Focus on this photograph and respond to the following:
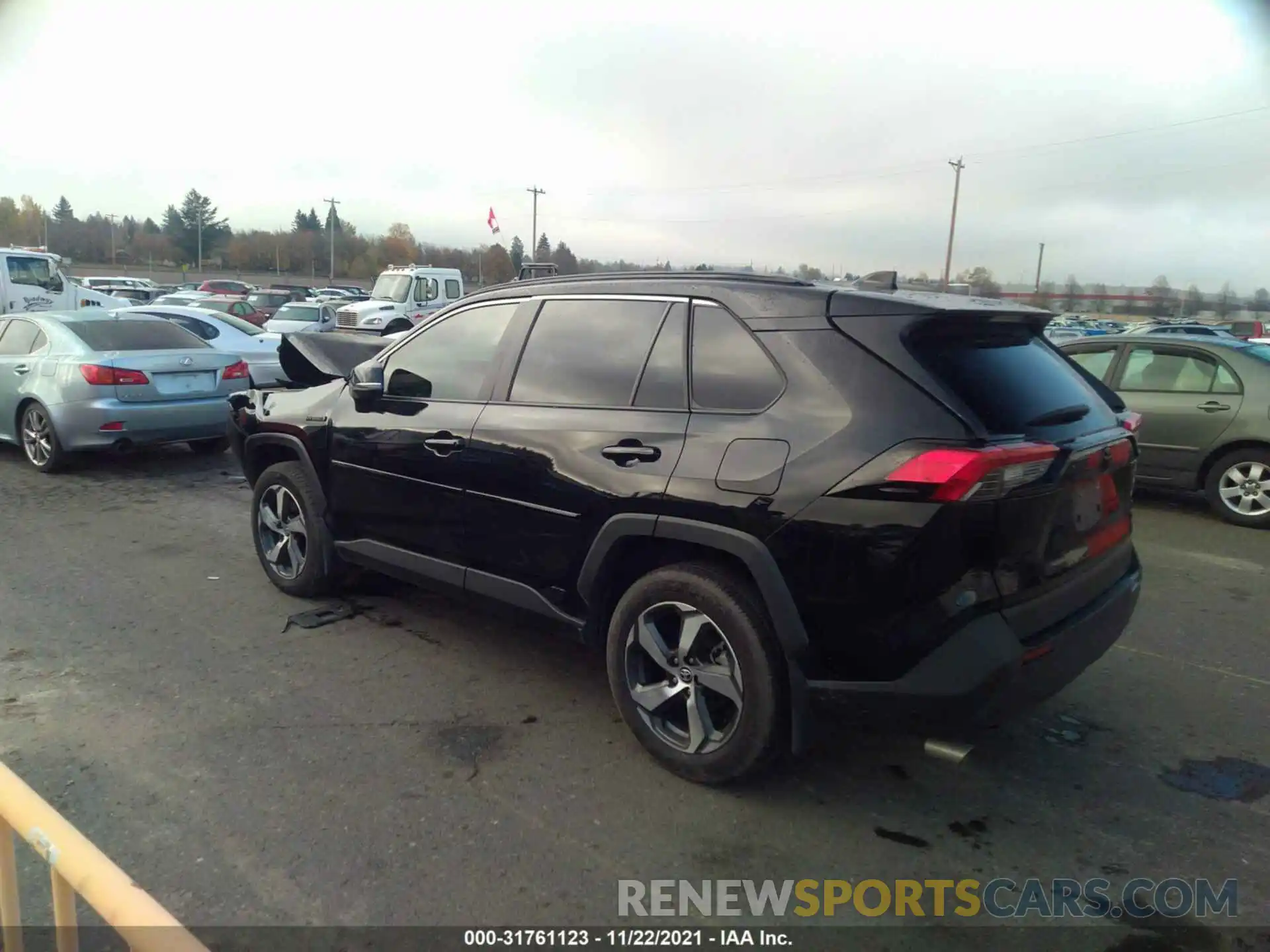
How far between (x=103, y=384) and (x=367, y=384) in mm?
5068

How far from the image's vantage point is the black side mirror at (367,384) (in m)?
4.39

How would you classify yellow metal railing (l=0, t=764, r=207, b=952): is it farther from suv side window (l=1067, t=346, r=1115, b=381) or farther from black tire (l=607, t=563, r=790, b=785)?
suv side window (l=1067, t=346, r=1115, b=381)

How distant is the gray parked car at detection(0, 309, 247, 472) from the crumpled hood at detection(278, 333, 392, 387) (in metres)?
3.23

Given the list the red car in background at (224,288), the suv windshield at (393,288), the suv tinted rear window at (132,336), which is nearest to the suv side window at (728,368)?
the suv tinted rear window at (132,336)

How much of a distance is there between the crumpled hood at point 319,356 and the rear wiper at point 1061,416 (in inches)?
144

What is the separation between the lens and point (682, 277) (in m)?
3.55

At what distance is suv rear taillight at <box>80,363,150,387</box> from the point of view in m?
8.03

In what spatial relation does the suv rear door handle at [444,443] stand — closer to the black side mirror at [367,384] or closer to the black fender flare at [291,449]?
the black side mirror at [367,384]

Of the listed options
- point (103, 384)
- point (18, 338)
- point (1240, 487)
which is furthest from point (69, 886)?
point (18, 338)

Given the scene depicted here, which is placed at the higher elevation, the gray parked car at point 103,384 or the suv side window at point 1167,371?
the suv side window at point 1167,371

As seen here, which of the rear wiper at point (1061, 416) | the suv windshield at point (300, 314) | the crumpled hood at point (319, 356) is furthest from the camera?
the suv windshield at point (300, 314)

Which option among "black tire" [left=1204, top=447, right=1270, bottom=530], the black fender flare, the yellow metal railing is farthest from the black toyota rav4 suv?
"black tire" [left=1204, top=447, right=1270, bottom=530]

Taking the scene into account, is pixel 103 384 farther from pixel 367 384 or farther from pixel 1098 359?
pixel 1098 359

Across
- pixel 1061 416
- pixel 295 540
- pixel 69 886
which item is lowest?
pixel 295 540
